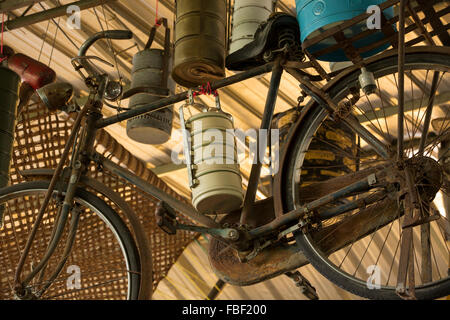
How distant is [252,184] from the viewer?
2.63 metres

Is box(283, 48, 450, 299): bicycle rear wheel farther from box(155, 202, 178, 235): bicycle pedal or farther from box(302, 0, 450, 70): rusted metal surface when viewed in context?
box(155, 202, 178, 235): bicycle pedal

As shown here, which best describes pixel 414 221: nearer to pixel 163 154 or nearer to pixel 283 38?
pixel 283 38

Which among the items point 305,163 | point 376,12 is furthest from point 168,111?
point 376,12

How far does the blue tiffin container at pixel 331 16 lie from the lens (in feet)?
7.94

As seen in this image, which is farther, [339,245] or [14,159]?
[14,159]

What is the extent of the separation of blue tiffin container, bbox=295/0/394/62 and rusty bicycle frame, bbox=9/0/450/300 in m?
0.14

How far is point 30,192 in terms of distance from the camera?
290 centimetres

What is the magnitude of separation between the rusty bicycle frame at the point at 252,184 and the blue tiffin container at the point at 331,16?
140 mm

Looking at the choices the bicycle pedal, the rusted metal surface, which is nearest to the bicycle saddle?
the rusted metal surface

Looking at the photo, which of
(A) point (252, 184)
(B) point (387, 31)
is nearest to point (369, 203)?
(A) point (252, 184)

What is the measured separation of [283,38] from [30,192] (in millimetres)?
1281

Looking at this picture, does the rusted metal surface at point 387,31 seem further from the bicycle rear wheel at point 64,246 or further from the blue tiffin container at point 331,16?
the bicycle rear wheel at point 64,246

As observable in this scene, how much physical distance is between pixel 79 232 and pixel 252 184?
112 cm

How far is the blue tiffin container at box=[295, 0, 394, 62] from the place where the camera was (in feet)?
7.94
